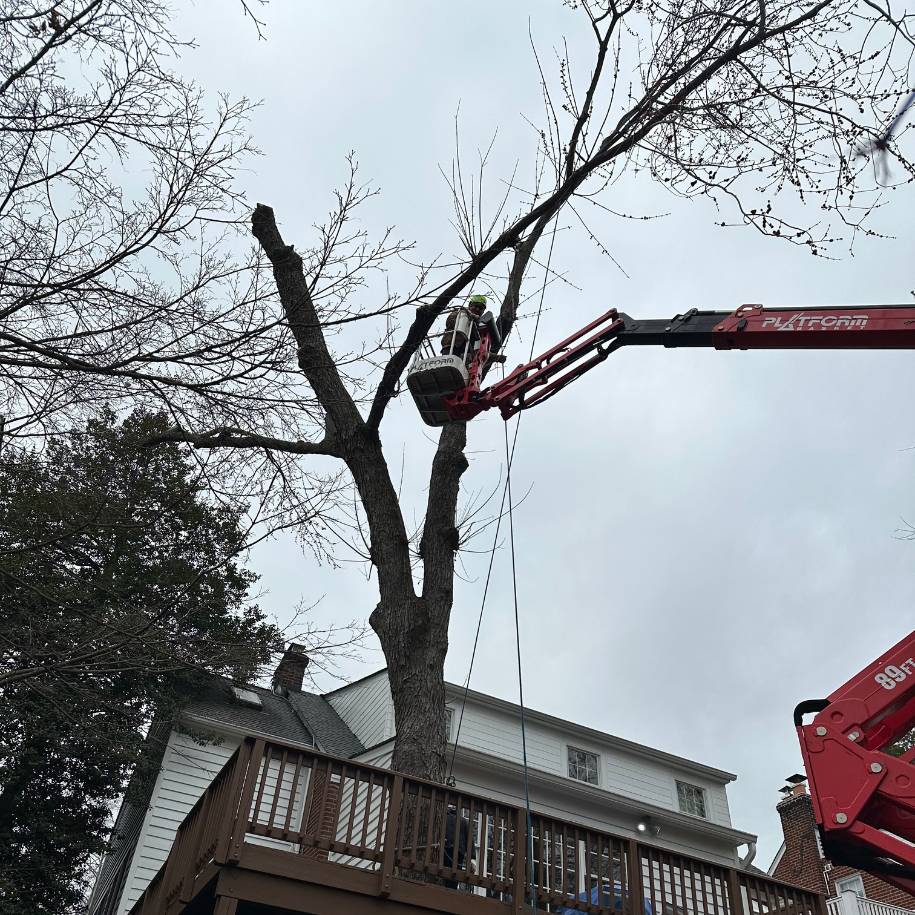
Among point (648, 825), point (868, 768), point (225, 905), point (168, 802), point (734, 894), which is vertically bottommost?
point (225, 905)

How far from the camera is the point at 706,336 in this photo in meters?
7.53

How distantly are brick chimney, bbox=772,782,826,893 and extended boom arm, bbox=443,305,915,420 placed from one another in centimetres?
1863

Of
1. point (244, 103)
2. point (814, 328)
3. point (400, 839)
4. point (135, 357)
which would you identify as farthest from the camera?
point (814, 328)

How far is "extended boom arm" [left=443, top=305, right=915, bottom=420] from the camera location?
6988 mm

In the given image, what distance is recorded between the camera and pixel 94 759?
14.4 metres

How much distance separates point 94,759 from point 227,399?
1065cm

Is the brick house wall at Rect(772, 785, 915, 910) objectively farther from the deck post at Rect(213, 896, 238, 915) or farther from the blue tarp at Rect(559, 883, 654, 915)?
the deck post at Rect(213, 896, 238, 915)

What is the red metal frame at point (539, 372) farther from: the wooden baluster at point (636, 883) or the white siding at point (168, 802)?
the white siding at point (168, 802)

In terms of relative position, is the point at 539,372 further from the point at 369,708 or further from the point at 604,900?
the point at 369,708

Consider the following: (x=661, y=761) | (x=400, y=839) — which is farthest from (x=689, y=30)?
(x=661, y=761)

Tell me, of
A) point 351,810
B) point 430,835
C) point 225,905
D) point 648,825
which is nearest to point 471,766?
point 648,825

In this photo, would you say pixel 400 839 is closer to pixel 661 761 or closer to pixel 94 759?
pixel 94 759

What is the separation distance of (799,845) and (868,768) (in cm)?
1961

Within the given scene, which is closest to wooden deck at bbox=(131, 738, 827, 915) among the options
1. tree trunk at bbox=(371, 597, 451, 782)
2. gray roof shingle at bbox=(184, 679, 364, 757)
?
tree trunk at bbox=(371, 597, 451, 782)
